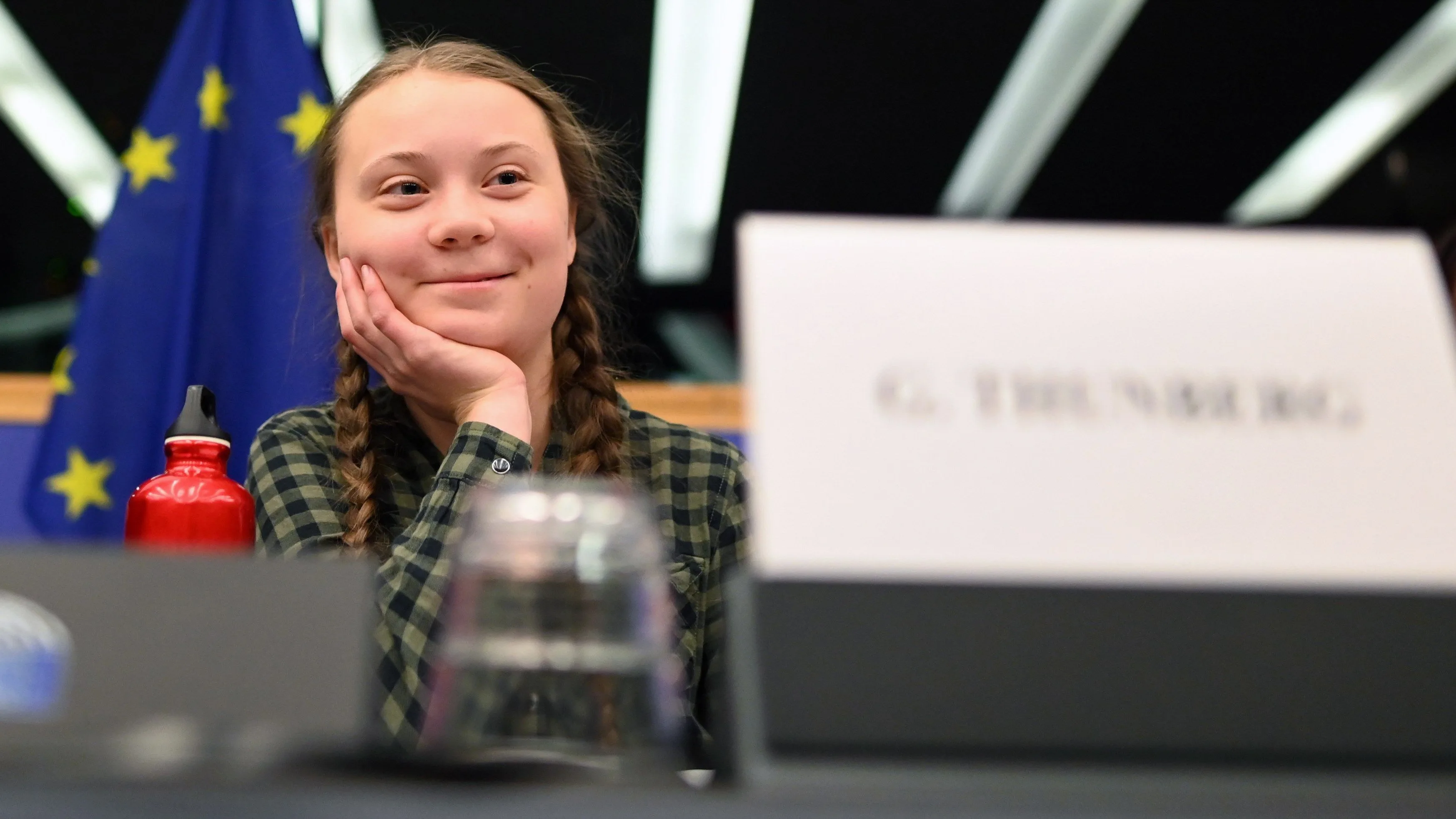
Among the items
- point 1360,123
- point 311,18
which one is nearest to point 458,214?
point 311,18

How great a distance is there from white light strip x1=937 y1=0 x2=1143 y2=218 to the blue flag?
232 cm

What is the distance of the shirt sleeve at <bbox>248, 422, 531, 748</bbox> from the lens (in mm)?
594

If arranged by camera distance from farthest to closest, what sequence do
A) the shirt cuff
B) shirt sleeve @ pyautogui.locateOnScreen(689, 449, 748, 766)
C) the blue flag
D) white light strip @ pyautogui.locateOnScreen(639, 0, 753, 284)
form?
white light strip @ pyautogui.locateOnScreen(639, 0, 753, 284) → the blue flag → shirt sleeve @ pyautogui.locateOnScreen(689, 449, 748, 766) → the shirt cuff

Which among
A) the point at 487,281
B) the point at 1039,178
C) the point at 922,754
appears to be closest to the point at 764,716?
the point at 922,754

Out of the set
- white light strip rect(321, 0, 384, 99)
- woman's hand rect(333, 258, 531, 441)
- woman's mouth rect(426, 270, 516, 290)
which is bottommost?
woman's hand rect(333, 258, 531, 441)

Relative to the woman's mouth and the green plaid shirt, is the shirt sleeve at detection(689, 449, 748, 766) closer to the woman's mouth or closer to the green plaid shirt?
the green plaid shirt

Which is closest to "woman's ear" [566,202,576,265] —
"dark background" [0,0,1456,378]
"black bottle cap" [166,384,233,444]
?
"black bottle cap" [166,384,233,444]

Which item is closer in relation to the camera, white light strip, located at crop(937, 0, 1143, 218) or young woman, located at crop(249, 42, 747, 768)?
young woman, located at crop(249, 42, 747, 768)

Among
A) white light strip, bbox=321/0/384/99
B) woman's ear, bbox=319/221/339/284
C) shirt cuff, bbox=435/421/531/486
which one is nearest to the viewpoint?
shirt cuff, bbox=435/421/531/486

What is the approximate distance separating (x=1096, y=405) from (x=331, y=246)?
0.96 metres

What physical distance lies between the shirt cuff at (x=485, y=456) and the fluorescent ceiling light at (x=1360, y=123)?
3.46m

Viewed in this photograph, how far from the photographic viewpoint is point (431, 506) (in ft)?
2.19

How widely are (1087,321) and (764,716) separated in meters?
0.16

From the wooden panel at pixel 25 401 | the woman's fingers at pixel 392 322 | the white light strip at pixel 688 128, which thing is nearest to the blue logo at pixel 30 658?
the woman's fingers at pixel 392 322
